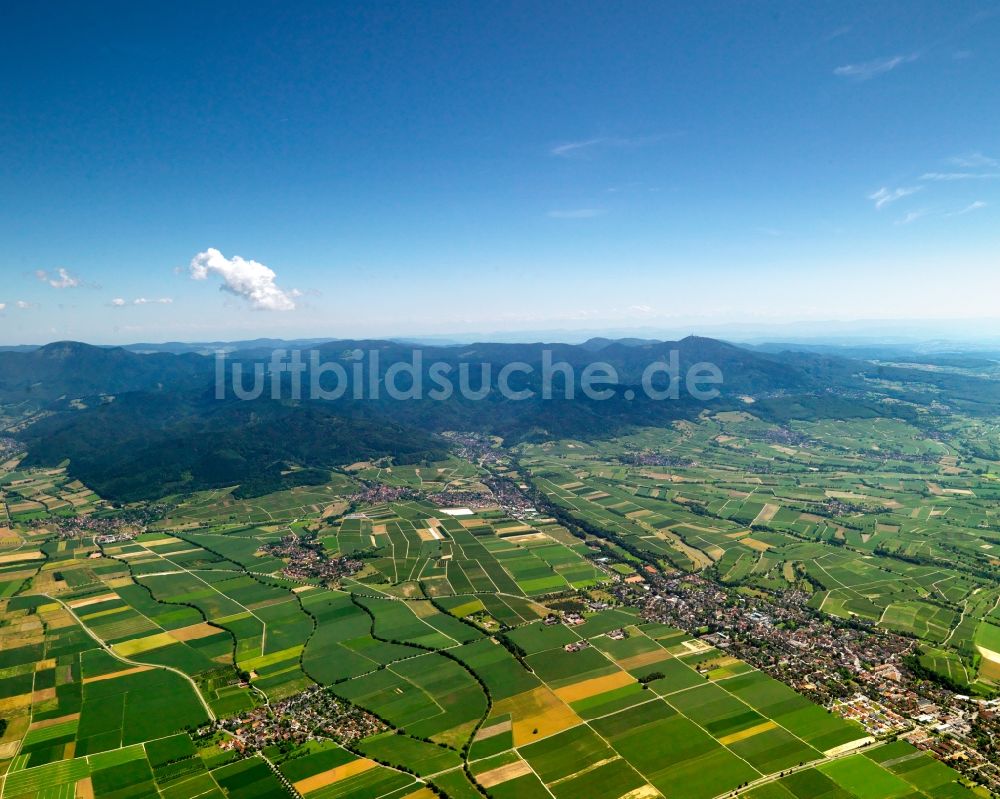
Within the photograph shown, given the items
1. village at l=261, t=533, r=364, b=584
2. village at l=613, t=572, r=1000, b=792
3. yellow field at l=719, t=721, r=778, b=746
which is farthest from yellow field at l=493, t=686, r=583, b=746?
village at l=261, t=533, r=364, b=584

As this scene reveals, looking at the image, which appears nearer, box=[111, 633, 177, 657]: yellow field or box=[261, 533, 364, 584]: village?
box=[111, 633, 177, 657]: yellow field

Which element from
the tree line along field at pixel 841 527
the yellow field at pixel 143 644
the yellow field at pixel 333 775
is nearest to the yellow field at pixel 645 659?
the tree line along field at pixel 841 527

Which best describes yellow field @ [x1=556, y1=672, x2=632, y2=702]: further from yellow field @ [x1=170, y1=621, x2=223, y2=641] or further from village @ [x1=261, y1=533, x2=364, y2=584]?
yellow field @ [x1=170, y1=621, x2=223, y2=641]

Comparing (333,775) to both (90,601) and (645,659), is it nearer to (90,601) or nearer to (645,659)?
(645,659)

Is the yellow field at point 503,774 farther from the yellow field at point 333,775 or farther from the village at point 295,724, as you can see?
the village at point 295,724

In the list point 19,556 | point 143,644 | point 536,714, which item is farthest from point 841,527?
point 19,556

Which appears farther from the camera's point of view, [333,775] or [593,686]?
[593,686]

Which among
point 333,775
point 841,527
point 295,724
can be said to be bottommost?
point 841,527
